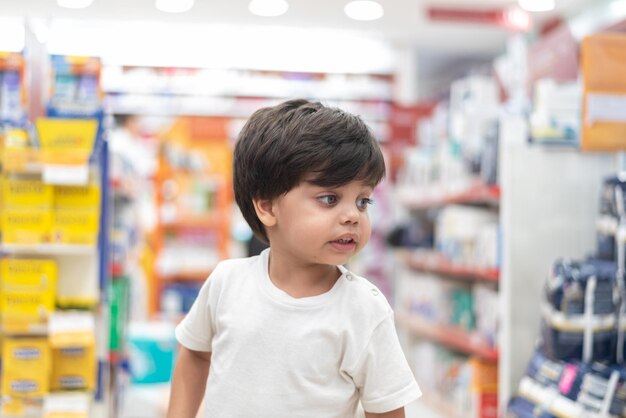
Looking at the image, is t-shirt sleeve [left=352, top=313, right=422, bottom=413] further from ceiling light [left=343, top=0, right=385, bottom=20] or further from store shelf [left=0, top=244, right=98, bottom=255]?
ceiling light [left=343, top=0, right=385, bottom=20]

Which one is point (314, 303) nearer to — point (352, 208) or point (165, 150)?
point (352, 208)

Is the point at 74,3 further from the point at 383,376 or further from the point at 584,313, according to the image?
the point at 383,376

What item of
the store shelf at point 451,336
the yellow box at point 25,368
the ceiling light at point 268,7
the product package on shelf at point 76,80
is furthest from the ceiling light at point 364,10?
the yellow box at point 25,368

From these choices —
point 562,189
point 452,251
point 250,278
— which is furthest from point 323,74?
point 250,278

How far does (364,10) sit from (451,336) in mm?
4230

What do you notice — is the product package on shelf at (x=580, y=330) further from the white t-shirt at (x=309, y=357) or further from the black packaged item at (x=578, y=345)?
the white t-shirt at (x=309, y=357)

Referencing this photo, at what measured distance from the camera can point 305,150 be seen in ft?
4.51

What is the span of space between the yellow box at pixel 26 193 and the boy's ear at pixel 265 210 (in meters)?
1.92

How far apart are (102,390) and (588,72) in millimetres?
2569

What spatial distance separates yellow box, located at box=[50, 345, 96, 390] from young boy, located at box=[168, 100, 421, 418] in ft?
6.13

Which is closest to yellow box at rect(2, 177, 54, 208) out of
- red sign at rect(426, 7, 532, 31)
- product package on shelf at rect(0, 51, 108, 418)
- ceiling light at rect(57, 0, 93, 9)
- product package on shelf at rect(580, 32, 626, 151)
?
product package on shelf at rect(0, 51, 108, 418)

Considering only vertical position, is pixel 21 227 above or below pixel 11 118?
below

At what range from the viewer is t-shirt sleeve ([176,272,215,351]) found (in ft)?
5.11

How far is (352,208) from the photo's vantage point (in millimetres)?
1393
